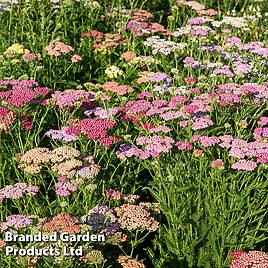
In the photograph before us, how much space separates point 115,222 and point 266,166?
1011mm

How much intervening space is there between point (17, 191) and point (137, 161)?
3.22 feet

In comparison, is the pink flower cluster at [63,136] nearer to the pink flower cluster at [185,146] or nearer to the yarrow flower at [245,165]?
the pink flower cluster at [185,146]

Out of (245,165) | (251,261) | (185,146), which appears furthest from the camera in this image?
(185,146)

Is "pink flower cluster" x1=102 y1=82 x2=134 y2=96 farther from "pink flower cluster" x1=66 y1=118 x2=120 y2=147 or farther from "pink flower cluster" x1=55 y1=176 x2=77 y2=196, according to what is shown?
"pink flower cluster" x1=55 y1=176 x2=77 y2=196

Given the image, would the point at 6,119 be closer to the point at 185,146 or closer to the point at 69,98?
the point at 69,98

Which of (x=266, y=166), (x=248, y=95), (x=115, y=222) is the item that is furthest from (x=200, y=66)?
(x=115, y=222)

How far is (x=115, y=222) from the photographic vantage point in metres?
3.78

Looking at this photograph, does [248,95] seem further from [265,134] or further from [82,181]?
[82,181]

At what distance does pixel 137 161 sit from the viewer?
14.8 feet

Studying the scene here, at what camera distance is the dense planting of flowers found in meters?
3.76

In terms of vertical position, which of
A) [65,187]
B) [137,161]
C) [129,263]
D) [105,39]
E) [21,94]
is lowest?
[129,263]

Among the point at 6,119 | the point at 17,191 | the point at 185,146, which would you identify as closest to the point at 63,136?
the point at 6,119

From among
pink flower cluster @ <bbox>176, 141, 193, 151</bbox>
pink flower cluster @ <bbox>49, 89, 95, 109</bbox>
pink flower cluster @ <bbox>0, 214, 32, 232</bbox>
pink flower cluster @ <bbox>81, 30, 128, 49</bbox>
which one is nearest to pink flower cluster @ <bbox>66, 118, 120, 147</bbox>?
pink flower cluster @ <bbox>49, 89, 95, 109</bbox>

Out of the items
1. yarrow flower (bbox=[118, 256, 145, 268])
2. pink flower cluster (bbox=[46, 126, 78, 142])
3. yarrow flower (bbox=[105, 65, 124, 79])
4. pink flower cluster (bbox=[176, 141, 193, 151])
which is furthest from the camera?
yarrow flower (bbox=[105, 65, 124, 79])
